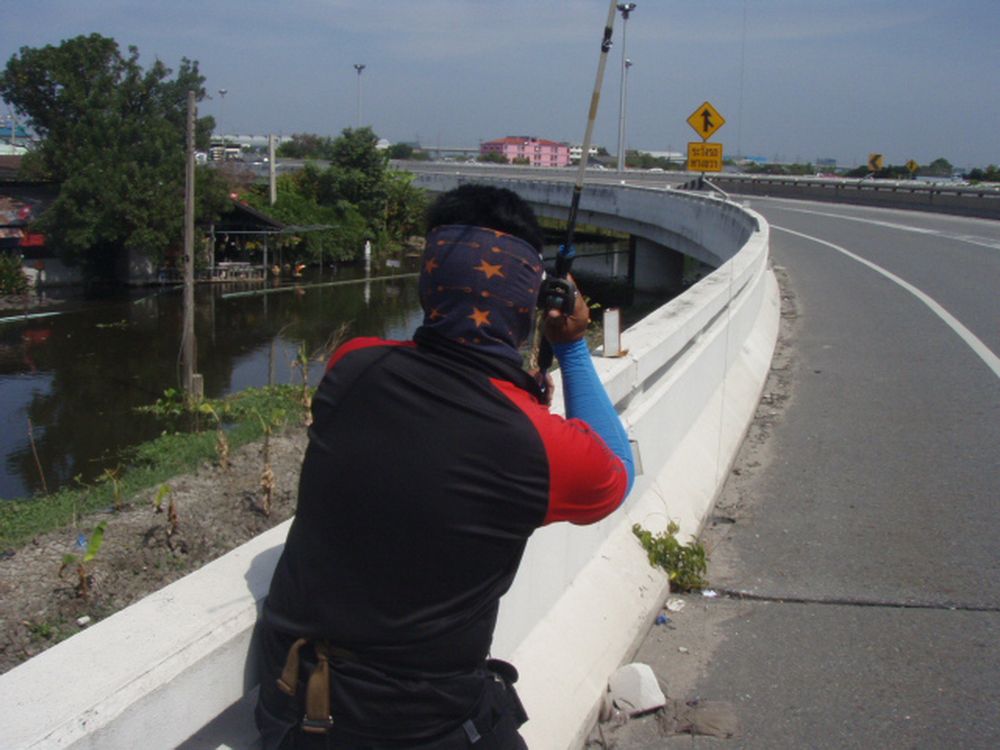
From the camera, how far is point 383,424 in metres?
2.08

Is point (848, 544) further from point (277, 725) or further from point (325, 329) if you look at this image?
point (325, 329)

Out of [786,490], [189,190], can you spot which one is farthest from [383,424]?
[189,190]

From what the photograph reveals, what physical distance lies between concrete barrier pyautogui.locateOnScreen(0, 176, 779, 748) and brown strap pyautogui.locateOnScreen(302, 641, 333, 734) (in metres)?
0.21

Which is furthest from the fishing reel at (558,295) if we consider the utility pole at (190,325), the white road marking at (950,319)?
the utility pole at (190,325)

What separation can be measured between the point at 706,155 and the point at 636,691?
23151 mm

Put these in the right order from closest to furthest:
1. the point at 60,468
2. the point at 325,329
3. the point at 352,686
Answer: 1. the point at 352,686
2. the point at 60,468
3. the point at 325,329

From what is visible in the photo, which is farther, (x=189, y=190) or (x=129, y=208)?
(x=129, y=208)

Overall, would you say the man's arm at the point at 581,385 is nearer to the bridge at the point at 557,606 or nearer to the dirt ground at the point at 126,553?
the bridge at the point at 557,606

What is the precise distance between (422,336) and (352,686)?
74 cm

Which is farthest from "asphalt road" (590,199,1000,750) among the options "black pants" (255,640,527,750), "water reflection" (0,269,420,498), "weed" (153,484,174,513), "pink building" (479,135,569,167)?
"pink building" (479,135,569,167)

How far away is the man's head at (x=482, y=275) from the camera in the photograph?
2193 millimetres

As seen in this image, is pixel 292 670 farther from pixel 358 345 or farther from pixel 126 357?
pixel 126 357

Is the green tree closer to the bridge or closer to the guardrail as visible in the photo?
the guardrail

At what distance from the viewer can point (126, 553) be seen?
9258 mm
